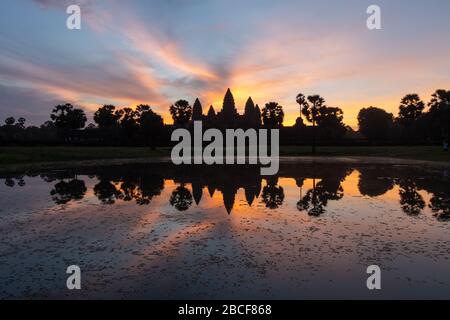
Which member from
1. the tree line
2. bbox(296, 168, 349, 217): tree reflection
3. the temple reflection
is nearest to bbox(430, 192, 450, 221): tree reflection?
the temple reflection

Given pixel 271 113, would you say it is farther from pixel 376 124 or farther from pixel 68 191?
pixel 68 191

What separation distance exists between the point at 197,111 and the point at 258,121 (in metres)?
24.4

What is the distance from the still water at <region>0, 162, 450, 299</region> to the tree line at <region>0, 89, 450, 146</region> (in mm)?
48519

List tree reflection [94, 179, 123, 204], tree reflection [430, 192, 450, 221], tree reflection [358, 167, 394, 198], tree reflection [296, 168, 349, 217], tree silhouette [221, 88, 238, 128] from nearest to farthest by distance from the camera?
tree reflection [430, 192, 450, 221] → tree reflection [296, 168, 349, 217] → tree reflection [94, 179, 123, 204] → tree reflection [358, 167, 394, 198] → tree silhouette [221, 88, 238, 128]

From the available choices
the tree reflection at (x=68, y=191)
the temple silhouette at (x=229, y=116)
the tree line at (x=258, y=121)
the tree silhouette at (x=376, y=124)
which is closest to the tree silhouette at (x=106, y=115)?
the tree line at (x=258, y=121)

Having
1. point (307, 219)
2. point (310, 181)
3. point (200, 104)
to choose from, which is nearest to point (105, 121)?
point (200, 104)

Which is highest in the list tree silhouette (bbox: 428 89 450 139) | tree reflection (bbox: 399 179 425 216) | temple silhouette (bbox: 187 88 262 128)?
temple silhouette (bbox: 187 88 262 128)

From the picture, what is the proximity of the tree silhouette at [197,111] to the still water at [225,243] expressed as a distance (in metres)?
126

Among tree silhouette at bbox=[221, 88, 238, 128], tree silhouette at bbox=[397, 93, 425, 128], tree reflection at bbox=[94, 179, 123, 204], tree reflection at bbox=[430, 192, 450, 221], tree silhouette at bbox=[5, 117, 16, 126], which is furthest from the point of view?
tree silhouette at bbox=[5, 117, 16, 126]

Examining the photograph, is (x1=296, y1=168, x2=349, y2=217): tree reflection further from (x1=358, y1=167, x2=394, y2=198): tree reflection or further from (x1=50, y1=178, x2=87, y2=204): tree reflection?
(x1=50, y1=178, x2=87, y2=204): tree reflection

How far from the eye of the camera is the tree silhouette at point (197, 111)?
144875 millimetres

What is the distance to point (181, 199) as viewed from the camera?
17.6 m

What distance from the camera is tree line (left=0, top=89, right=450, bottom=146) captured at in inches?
2805
